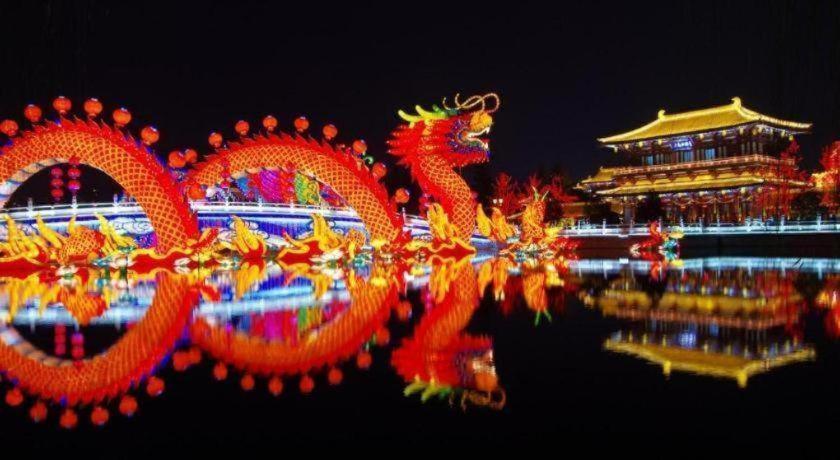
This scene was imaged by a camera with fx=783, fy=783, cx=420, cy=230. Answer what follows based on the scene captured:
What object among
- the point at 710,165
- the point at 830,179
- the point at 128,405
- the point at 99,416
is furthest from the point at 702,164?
the point at 99,416

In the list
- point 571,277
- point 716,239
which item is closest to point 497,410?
point 571,277

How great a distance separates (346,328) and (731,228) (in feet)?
79.8

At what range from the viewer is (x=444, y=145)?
19.5 meters

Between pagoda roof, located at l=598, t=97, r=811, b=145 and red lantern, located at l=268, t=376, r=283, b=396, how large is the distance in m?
32.3

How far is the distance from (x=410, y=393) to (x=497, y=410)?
0.67 metres

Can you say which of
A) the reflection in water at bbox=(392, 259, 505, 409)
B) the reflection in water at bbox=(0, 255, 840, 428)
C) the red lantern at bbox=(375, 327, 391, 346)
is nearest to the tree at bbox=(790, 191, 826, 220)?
the reflection in water at bbox=(0, 255, 840, 428)

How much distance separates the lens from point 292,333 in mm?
7191

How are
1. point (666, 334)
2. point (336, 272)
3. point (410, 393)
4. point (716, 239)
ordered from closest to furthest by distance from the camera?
point (410, 393) < point (666, 334) < point (336, 272) < point (716, 239)

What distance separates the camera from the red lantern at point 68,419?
4.17 m

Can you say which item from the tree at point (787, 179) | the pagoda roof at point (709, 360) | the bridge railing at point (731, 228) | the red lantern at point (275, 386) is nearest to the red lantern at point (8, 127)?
the red lantern at point (275, 386)

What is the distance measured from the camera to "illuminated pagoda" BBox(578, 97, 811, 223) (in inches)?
1304

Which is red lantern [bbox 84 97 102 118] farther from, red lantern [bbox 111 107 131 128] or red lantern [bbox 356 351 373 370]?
red lantern [bbox 356 351 373 370]

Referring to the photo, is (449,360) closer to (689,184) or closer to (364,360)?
(364,360)

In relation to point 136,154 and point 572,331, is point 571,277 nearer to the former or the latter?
point 572,331
